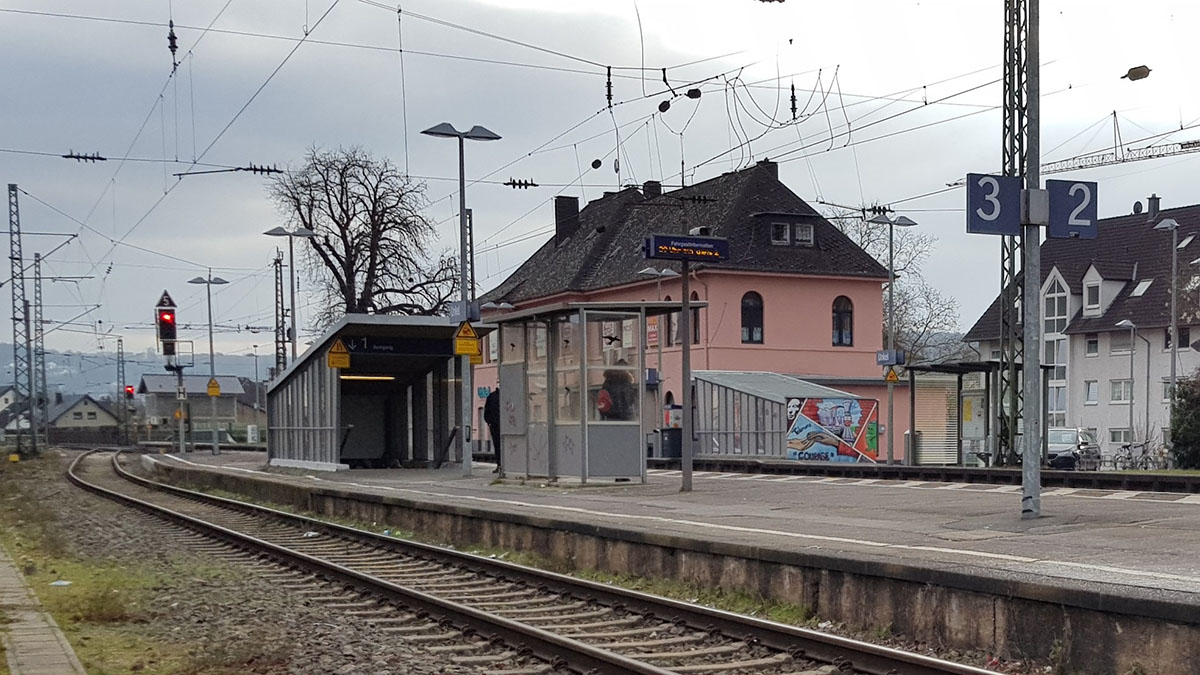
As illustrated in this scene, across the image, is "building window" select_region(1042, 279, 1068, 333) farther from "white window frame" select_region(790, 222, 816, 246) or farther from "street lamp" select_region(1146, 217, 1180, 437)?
"white window frame" select_region(790, 222, 816, 246)

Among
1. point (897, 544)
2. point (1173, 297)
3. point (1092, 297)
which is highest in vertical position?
point (1092, 297)

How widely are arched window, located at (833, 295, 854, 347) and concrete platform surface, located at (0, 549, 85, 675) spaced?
158 feet

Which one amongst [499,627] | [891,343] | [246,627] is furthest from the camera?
[891,343]

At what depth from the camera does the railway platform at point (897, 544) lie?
9.20 metres

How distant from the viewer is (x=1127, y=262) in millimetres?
67562

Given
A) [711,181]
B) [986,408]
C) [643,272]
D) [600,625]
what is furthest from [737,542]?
[711,181]

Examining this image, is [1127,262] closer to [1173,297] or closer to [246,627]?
[1173,297]

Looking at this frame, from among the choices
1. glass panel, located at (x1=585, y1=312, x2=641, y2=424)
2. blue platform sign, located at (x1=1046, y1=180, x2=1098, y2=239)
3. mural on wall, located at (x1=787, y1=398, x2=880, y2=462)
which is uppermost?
blue platform sign, located at (x1=1046, y1=180, x2=1098, y2=239)

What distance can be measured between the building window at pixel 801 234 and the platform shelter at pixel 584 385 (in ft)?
117

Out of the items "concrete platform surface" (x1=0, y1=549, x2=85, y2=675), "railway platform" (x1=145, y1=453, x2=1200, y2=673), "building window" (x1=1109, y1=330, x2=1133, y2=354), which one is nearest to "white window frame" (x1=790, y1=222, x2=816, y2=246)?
"building window" (x1=1109, y1=330, x2=1133, y2=354)

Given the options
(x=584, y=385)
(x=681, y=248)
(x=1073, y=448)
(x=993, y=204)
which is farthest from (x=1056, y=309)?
(x=993, y=204)

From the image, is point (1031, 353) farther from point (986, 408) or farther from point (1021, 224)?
point (986, 408)

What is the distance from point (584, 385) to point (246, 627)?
11.7 meters

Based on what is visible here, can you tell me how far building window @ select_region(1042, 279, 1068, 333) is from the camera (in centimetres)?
6906
